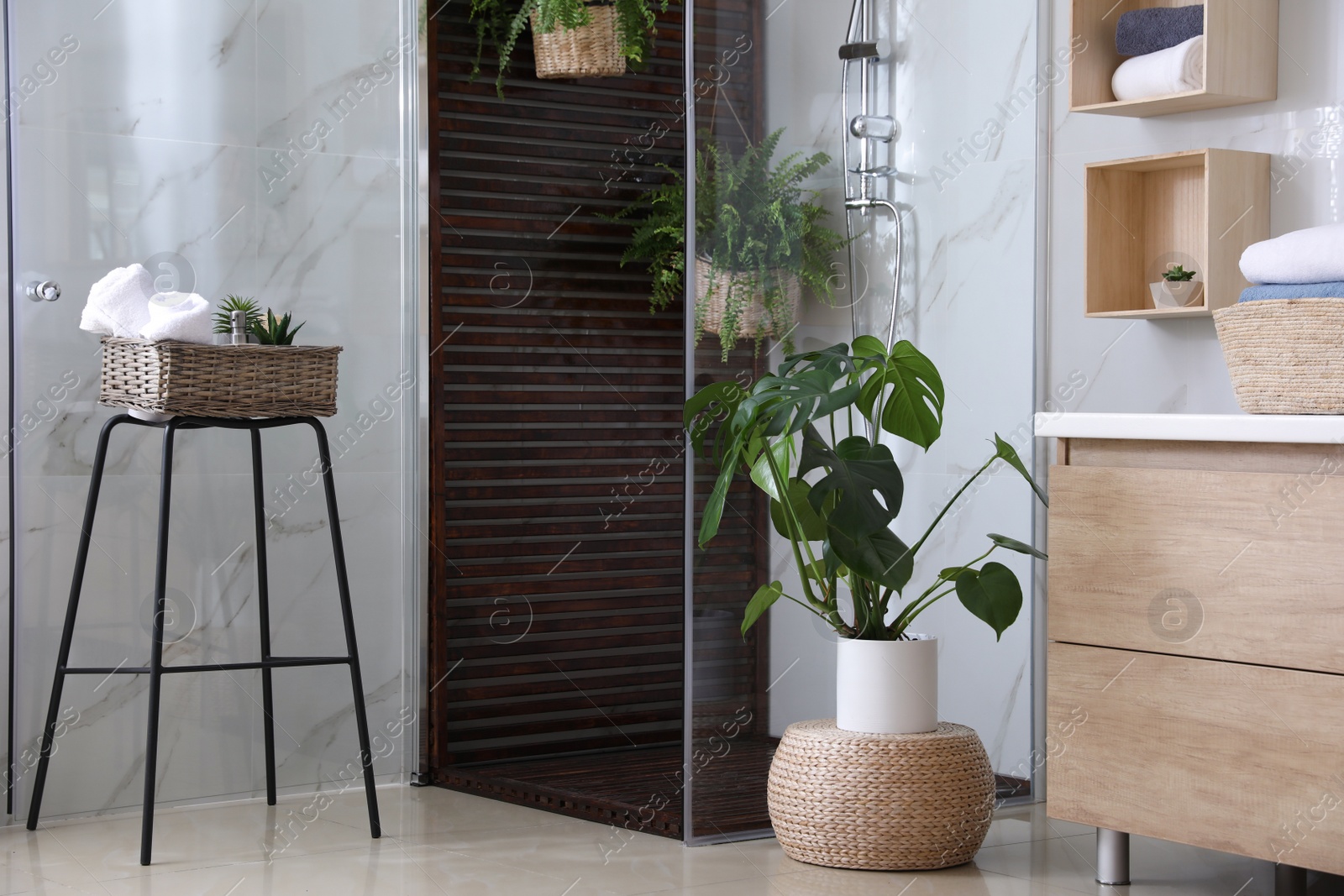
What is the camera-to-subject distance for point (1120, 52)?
8.47ft

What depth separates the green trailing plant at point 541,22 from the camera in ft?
9.96

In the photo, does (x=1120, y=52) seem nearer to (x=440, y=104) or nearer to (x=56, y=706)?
(x=440, y=104)

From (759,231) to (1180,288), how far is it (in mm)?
720

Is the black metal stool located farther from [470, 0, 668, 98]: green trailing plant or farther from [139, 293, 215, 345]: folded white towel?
[470, 0, 668, 98]: green trailing plant

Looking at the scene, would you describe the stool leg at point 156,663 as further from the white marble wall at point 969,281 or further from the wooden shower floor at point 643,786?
the white marble wall at point 969,281

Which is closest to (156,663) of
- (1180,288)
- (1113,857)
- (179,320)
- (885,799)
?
(179,320)

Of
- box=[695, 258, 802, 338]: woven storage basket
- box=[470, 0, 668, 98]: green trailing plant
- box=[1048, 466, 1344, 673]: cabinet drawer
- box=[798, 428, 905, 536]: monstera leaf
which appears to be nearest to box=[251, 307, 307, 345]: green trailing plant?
box=[695, 258, 802, 338]: woven storage basket

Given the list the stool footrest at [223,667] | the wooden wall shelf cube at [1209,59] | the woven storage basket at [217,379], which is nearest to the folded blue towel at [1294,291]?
the wooden wall shelf cube at [1209,59]

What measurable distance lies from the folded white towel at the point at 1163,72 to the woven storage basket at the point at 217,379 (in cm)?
147

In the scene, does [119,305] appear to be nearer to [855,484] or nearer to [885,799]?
[855,484]

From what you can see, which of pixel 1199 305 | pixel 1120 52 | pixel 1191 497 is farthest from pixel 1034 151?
pixel 1191 497

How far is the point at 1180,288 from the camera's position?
2502mm

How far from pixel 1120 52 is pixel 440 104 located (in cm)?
142

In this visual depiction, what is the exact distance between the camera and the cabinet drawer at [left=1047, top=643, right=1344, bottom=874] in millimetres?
1942
